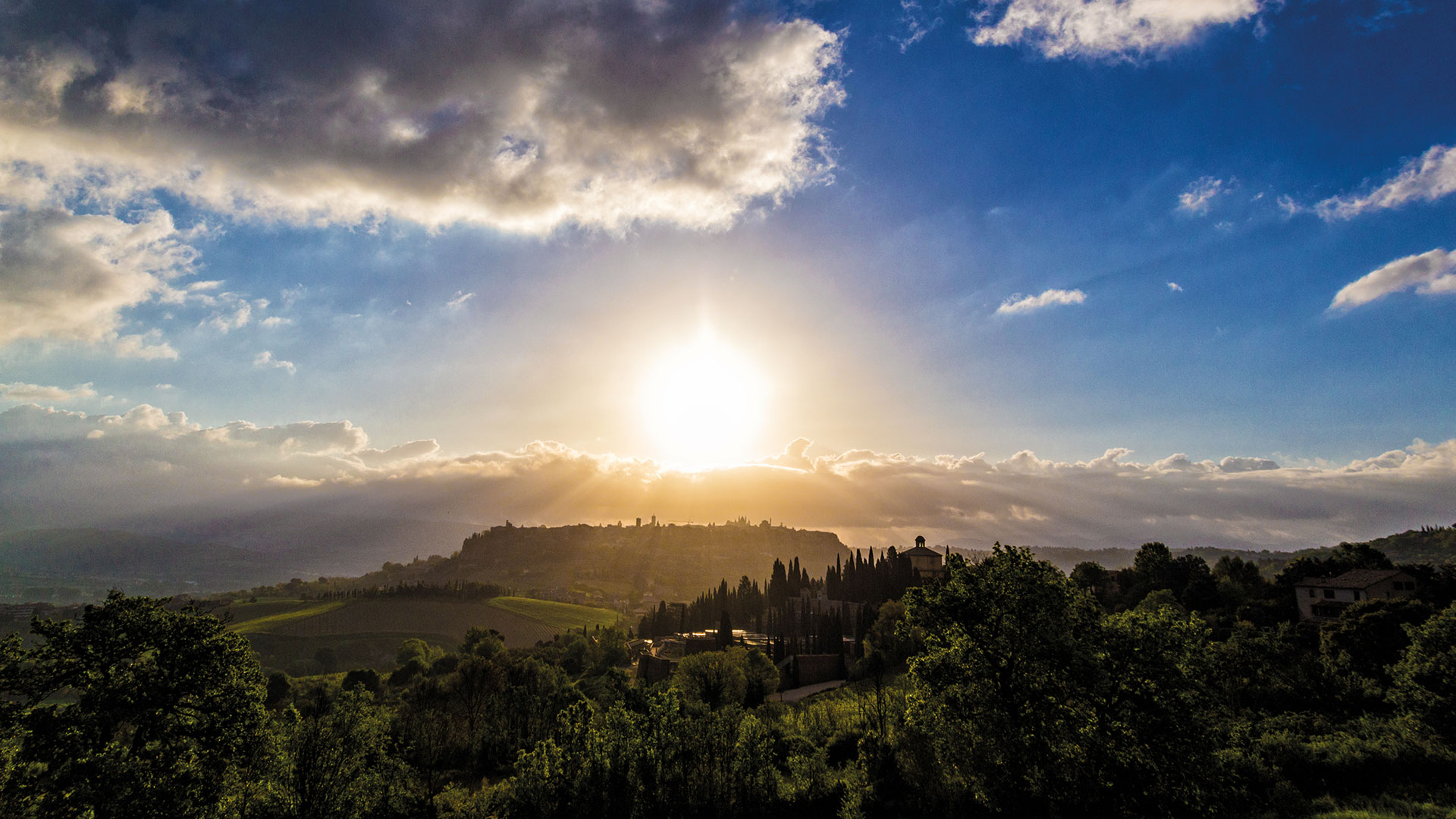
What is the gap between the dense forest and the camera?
83.4 feet

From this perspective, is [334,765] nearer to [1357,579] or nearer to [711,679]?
[711,679]

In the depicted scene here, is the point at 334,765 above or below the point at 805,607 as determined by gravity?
above

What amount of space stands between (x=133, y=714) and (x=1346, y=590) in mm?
127241

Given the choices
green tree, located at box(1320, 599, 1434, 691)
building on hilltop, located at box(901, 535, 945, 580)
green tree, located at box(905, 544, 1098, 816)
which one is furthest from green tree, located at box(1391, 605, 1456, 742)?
building on hilltop, located at box(901, 535, 945, 580)

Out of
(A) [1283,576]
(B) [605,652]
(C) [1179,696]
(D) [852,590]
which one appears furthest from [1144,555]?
(B) [605,652]

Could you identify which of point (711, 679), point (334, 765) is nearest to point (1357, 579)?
point (711, 679)

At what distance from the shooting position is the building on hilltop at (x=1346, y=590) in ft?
256

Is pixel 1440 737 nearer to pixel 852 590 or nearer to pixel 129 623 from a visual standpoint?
pixel 129 623

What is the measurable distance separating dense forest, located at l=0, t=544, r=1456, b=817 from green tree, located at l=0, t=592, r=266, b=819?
0.10 metres

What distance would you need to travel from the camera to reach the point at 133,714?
28.1 metres

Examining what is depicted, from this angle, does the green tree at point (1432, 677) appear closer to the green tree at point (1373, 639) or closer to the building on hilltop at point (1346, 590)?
the green tree at point (1373, 639)

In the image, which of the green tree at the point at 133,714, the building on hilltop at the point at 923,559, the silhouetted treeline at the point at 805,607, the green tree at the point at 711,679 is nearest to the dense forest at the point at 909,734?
the green tree at the point at 133,714

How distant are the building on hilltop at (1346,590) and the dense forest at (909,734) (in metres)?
21.7

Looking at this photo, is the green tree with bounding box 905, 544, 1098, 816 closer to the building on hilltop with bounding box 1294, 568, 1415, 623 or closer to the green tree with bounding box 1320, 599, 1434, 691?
the green tree with bounding box 1320, 599, 1434, 691
